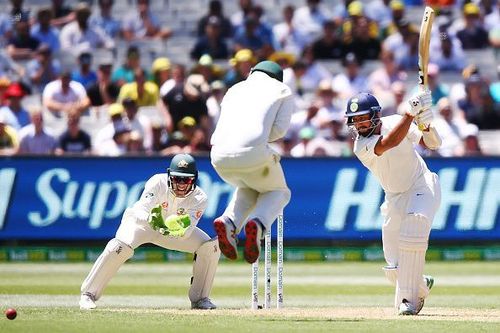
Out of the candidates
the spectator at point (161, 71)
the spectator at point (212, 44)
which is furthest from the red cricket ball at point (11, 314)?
the spectator at point (212, 44)

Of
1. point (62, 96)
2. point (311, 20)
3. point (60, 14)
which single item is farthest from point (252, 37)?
point (60, 14)

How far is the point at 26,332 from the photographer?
809cm

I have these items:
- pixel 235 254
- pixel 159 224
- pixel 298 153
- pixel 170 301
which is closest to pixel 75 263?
pixel 298 153

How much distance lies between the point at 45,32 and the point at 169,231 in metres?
10.1

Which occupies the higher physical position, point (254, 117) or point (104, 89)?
point (254, 117)

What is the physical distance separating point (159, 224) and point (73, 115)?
704 cm

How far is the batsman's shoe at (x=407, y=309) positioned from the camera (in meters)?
9.54

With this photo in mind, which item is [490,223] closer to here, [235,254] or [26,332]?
[235,254]

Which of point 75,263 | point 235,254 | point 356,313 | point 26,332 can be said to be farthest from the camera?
point 75,263

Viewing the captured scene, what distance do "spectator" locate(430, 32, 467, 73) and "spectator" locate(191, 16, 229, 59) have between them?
3219mm

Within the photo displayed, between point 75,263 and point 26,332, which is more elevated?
point 26,332

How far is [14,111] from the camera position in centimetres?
1767

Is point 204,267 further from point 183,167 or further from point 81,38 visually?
point 81,38

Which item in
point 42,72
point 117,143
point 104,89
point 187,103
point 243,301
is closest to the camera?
point 243,301
